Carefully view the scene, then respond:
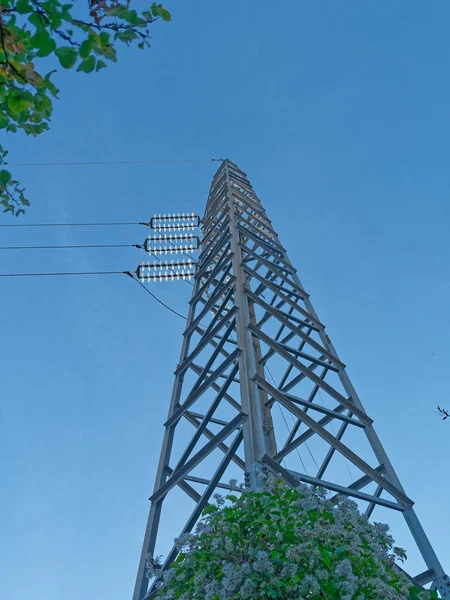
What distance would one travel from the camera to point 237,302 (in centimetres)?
654

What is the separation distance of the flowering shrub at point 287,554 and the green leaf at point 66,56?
8.34 feet

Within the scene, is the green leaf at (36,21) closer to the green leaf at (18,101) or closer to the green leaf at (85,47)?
the green leaf at (85,47)

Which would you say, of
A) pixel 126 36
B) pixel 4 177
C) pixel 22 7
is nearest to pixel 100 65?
pixel 126 36

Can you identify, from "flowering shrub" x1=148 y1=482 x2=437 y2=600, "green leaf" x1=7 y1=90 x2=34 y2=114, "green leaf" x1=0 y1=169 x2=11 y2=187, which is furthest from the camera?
"green leaf" x1=0 y1=169 x2=11 y2=187

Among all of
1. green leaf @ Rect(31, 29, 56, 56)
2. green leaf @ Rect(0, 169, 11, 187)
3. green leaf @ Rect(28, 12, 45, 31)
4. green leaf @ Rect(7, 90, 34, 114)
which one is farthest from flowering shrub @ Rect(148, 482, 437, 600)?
green leaf @ Rect(28, 12, 45, 31)

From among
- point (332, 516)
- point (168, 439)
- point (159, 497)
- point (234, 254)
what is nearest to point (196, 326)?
point (234, 254)

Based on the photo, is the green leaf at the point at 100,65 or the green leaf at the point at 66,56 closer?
the green leaf at the point at 66,56

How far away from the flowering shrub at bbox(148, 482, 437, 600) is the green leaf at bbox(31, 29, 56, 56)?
2.61 m

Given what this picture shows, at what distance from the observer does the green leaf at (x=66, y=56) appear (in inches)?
93.5

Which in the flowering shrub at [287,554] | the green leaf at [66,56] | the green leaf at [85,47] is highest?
the green leaf at [85,47]

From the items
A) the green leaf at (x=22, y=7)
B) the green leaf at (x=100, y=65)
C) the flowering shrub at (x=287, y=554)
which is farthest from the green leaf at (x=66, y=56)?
the flowering shrub at (x=287, y=554)

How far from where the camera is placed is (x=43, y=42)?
7.63 ft

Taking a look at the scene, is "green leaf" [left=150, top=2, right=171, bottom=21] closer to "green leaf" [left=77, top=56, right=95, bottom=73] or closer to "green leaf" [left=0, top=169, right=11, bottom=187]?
"green leaf" [left=77, top=56, right=95, bottom=73]

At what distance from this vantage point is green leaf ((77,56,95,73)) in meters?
2.43
